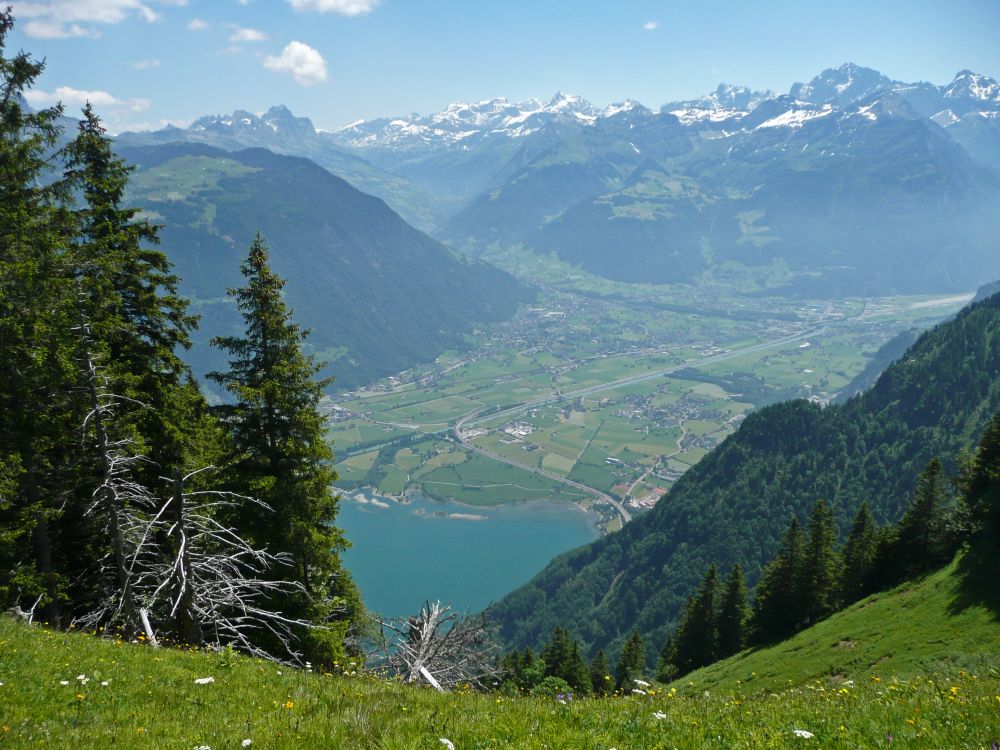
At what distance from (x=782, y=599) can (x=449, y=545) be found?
327 feet

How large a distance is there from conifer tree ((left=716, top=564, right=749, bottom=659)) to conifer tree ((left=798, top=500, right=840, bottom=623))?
16.9ft

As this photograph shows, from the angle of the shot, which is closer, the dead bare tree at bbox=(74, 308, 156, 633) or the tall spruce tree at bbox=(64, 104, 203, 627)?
the dead bare tree at bbox=(74, 308, 156, 633)

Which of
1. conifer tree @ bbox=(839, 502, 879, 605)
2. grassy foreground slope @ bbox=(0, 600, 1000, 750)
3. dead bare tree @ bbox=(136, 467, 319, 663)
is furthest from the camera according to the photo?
conifer tree @ bbox=(839, 502, 879, 605)

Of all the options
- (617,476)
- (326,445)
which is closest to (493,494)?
(617,476)

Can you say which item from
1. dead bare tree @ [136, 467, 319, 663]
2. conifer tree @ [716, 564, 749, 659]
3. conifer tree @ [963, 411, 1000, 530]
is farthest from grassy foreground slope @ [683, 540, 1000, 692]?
dead bare tree @ [136, 467, 319, 663]

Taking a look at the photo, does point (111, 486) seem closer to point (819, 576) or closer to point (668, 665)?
point (819, 576)

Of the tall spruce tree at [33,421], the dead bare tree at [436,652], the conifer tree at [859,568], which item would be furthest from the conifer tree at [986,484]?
the tall spruce tree at [33,421]

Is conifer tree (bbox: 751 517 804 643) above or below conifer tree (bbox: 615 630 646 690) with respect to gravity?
above

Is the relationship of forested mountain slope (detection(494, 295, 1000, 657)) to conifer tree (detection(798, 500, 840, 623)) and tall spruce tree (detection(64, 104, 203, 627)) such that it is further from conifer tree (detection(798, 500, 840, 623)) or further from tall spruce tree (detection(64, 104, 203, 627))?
tall spruce tree (detection(64, 104, 203, 627))

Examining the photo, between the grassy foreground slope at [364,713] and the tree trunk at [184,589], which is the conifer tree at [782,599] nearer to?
the grassy foreground slope at [364,713]

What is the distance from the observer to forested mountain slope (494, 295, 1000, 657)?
102 meters

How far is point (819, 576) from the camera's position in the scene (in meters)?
41.7

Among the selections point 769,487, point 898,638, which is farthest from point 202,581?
point 769,487

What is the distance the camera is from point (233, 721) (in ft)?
25.4
